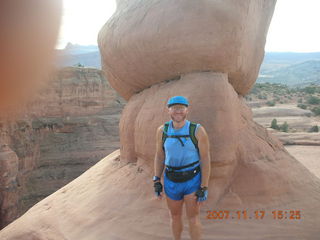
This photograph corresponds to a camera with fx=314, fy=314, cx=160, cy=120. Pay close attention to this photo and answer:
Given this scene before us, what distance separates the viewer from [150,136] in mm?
4051

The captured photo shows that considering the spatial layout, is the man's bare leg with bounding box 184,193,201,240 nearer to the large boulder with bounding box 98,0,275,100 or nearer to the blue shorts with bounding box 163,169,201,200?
the blue shorts with bounding box 163,169,201,200

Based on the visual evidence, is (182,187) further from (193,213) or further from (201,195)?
(193,213)

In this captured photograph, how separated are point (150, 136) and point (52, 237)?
5.72 ft

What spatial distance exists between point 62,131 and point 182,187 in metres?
15.8

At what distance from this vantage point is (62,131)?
1744 cm

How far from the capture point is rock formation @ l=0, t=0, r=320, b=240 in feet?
11.6

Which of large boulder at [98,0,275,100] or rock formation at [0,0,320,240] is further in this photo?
large boulder at [98,0,275,100]

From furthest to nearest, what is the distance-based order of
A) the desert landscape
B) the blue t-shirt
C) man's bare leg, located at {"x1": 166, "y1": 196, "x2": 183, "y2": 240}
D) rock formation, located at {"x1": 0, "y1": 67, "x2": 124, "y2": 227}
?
1. rock formation, located at {"x1": 0, "y1": 67, "x2": 124, "y2": 227}
2. the desert landscape
3. man's bare leg, located at {"x1": 166, "y1": 196, "x2": 183, "y2": 240}
4. the blue t-shirt

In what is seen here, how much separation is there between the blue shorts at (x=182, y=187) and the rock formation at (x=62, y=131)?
12.1 m

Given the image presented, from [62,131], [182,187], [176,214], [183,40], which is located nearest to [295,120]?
[62,131]

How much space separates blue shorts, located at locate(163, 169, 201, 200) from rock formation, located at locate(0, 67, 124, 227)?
12.1m

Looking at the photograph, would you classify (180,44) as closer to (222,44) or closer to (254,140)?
(222,44)

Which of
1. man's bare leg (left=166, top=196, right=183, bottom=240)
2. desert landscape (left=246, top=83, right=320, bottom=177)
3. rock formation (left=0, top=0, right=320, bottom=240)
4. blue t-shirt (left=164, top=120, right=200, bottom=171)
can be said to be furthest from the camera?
desert landscape (left=246, top=83, right=320, bottom=177)

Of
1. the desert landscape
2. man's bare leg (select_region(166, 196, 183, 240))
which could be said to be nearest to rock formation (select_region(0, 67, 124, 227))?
the desert landscape
